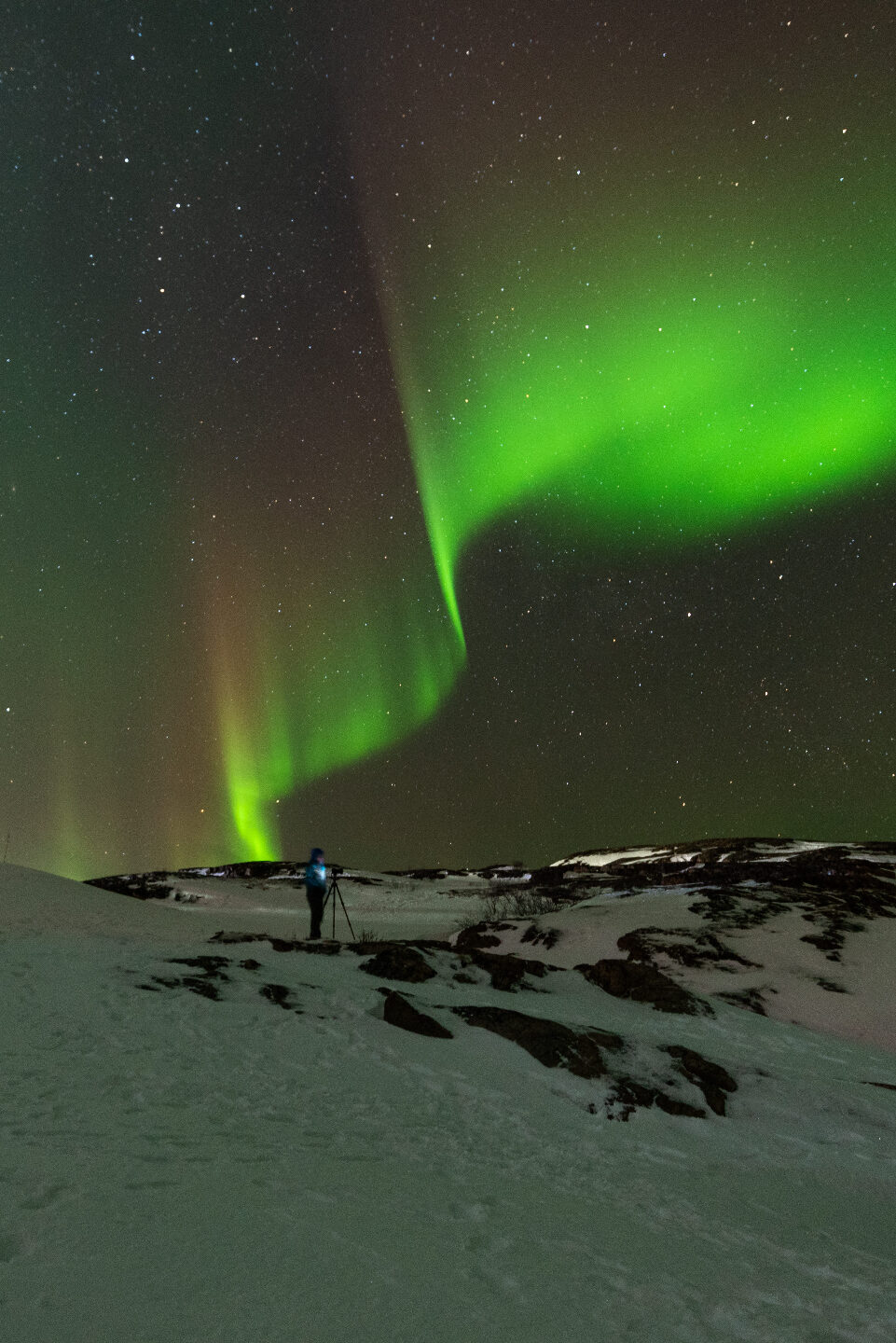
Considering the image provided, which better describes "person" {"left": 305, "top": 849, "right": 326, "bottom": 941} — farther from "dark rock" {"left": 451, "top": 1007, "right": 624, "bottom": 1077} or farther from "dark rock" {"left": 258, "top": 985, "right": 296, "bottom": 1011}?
"dark rock" {"left": 451, "top": 1007, "right": 624, "bottom": 1077}

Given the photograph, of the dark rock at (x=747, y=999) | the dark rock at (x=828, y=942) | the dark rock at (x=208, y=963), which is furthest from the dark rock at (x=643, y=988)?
the dark rock at (x=828, y=942)

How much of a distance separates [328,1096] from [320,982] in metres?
3.49

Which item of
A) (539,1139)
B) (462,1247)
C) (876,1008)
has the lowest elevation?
(876,1008)

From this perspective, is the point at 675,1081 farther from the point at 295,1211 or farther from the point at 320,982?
the point at 295,1211

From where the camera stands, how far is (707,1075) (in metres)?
7.61

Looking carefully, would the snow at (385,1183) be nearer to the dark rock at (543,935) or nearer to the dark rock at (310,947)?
the dark rock at (310,947)

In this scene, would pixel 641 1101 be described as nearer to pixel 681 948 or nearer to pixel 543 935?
pixel 681 948

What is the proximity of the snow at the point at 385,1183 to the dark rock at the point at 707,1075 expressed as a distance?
0.50 ft

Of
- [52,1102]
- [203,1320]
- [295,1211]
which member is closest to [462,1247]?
[295,1211]

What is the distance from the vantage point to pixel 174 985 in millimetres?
8117

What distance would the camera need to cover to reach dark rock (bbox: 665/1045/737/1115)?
7.17m

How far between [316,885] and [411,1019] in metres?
6.71

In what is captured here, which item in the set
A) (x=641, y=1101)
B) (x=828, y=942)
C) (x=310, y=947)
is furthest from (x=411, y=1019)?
(x=828, y=942)

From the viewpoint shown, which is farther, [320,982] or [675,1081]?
[320,982]
